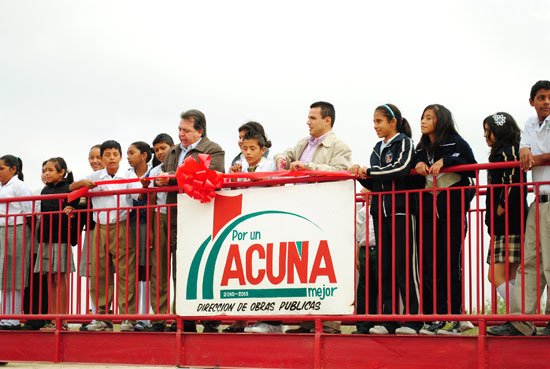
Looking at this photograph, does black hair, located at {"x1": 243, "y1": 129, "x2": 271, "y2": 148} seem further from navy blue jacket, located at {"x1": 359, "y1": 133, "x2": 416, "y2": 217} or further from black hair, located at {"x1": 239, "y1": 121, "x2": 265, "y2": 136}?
navy blue jacket, located at {"x1": 359, "y1": 133, "x2": 416, "y2": 217}

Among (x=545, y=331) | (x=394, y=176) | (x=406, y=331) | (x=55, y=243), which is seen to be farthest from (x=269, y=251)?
(x=55, y=243)

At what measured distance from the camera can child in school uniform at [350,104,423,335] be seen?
8.27 m

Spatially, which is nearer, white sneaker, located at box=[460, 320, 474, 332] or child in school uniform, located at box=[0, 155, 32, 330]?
white sneaker, located at box=[460, 320, 474, 332]

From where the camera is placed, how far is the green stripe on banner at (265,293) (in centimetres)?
862

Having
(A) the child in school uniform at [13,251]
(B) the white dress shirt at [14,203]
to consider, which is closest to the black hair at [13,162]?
(B) the white dress shirt at [14,203]

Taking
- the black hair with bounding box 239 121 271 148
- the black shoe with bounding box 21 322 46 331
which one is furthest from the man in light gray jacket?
the black shoe with bounding box 21 322 46 331

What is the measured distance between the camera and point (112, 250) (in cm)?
1023

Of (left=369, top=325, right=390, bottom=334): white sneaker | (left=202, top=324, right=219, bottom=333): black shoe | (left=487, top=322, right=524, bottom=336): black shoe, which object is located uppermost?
(left=487, top=322, right=524, bottom=336): black shoe

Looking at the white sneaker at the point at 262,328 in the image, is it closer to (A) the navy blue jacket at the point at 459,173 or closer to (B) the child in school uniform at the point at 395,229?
(B) the child in school uniform at the point at 395,229

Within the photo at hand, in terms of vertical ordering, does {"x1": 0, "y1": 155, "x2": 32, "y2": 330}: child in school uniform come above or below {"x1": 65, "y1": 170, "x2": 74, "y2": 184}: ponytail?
below

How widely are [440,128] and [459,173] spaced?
545 mm

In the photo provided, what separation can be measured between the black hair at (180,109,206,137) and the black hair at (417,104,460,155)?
268 centimetres

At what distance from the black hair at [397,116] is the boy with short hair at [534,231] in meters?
1.21

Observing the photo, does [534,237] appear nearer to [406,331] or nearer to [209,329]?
[406,331]
